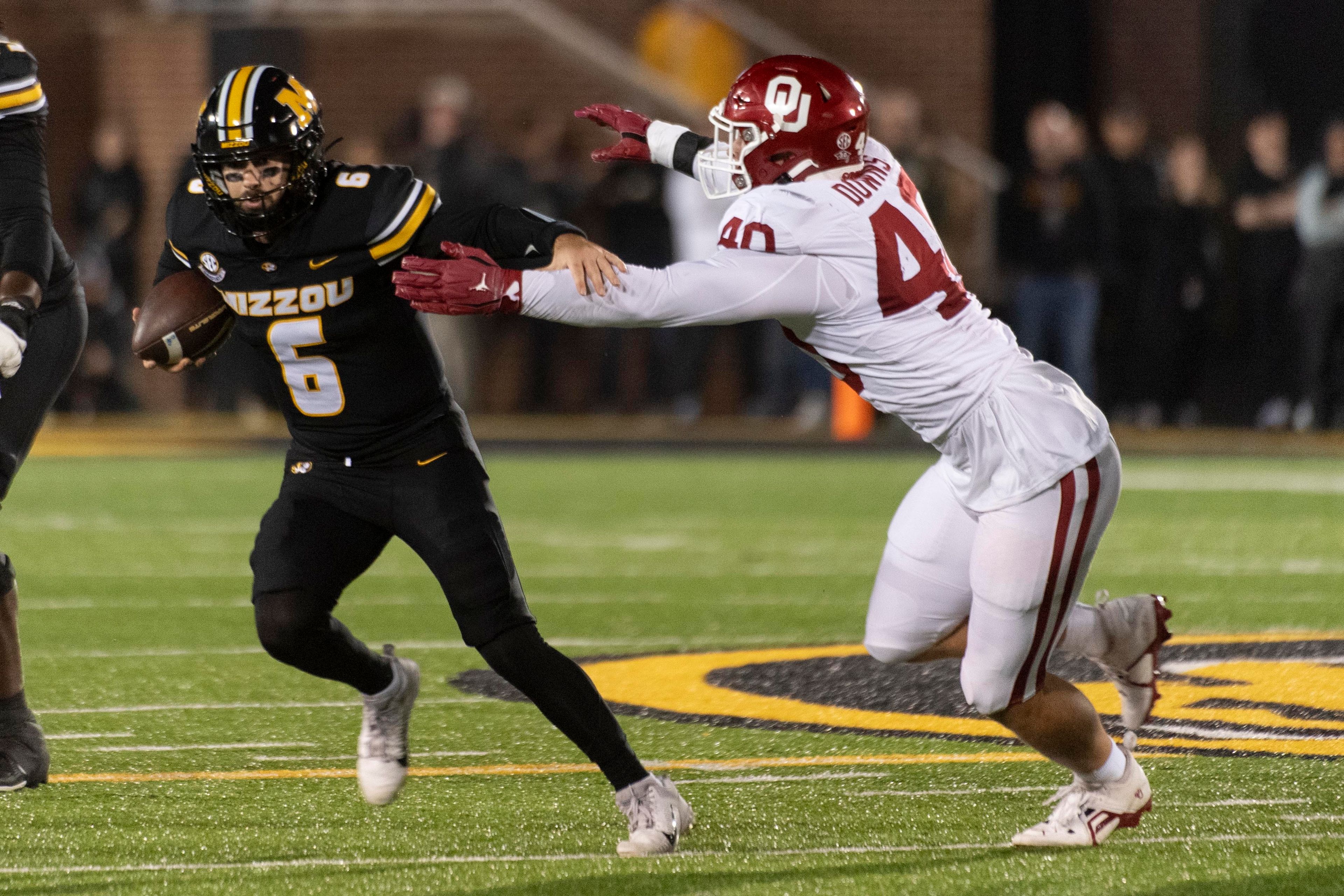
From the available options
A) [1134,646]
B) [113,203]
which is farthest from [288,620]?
[113,203]

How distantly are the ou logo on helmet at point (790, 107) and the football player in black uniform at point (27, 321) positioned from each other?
1.55m

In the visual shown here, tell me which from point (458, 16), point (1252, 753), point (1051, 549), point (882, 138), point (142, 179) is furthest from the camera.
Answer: point (458, 16)

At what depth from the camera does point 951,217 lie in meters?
14.9

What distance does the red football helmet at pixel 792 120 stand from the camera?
13.1ft

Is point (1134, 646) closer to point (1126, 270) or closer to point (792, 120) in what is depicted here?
point (792, 120)

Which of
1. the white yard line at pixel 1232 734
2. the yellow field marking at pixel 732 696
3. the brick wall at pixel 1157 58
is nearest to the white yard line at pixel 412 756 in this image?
the yellow field marking at pixel 732 696

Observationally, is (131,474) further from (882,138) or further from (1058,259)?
(1058,259)

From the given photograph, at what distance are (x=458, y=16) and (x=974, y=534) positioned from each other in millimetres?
12528

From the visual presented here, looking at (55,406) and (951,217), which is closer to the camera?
(951,217)

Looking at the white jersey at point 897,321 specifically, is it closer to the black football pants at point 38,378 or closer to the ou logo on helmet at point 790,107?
the ou logo on helmet at point 790,107

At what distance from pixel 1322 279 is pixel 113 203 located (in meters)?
7.86

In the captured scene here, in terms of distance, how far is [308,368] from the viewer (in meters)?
4.20

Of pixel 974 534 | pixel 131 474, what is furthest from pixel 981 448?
pixel 131 474

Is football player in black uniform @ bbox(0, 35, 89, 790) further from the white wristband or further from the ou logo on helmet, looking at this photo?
the ou logo on helmet
